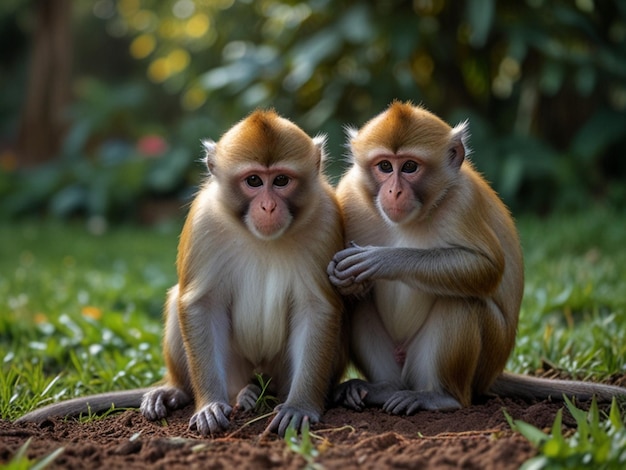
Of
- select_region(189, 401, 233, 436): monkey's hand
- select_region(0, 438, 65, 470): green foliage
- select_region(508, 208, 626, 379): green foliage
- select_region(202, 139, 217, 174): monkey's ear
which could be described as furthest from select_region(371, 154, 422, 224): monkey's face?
select_region(0, 438, 65, 470): green foliage

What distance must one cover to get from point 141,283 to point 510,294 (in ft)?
15.1

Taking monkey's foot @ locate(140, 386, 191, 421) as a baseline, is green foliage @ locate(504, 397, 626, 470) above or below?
above

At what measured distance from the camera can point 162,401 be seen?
4.15 meters

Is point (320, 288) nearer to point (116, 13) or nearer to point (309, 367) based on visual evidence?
point (309, 367)

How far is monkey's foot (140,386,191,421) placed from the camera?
406cm

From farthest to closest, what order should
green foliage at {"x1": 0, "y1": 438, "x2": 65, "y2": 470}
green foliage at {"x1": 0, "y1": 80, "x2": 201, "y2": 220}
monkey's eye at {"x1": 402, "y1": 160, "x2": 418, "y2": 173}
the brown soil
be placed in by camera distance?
green foliage at {"x1": 0, "y1": 80, "x2": 201, "y2": 220} < monkey's eye at {"x1": 402, "y1": 160, "x2": 418, "y2": 173} < the brown soil < green foliage at {"x1": 0, "y1": 438, "x2": 65, "y2": 470}

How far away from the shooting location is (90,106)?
15.4 meters

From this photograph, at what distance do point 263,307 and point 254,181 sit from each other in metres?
0.62

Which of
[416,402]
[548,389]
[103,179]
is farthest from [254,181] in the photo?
[103,179]

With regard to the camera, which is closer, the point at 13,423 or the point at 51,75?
the point at 13,423

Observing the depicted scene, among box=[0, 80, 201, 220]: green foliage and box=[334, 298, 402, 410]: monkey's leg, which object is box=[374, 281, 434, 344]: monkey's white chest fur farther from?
box=[0, 80, 201, 220]: green foliage

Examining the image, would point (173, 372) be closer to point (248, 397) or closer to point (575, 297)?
point (248, 397)

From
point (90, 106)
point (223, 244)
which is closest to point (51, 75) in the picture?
point (90, 106)

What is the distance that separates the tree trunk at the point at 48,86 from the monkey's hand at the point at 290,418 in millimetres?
→ 13152
